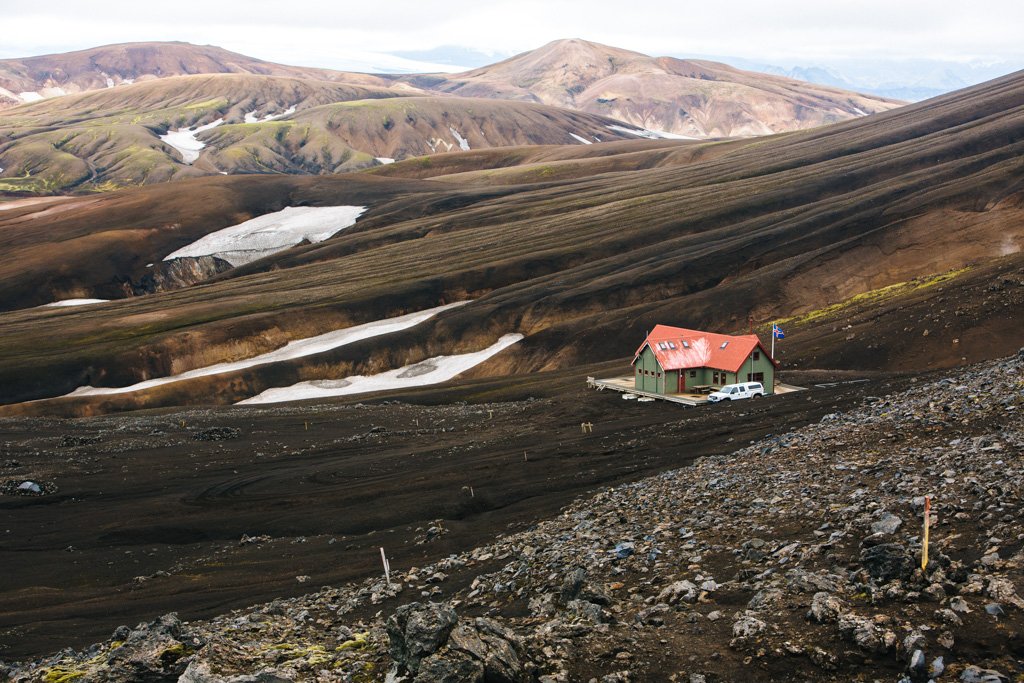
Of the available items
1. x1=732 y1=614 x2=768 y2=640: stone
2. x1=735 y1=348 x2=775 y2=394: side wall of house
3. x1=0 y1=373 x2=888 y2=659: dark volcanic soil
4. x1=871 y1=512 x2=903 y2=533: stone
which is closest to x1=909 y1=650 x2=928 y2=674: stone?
x1=732 y1=614 x2=768 y2=640: stone

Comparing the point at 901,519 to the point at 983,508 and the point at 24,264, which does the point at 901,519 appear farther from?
the point at 24,264

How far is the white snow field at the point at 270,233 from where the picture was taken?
6796 inches

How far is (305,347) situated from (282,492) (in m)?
66.3

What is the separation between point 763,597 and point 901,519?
15.5 ft

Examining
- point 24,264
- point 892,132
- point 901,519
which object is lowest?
point 24,264

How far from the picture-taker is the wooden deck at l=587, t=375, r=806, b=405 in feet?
184

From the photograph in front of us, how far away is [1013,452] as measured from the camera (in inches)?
885

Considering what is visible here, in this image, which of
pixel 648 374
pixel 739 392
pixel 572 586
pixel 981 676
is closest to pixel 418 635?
pixel 572 586

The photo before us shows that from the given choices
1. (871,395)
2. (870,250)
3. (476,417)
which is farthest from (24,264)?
(871,395)

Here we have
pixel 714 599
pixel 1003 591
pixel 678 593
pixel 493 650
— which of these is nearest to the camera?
pixel 493 650

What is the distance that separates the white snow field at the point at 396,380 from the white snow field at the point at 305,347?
837 centimetres

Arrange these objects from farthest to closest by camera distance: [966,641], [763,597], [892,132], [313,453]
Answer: [892,132]
[313,453]
[763,597]
[966,641]

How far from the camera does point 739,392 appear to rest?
55000mm

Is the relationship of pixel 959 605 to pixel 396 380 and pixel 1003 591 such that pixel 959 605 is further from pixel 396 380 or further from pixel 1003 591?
pixel 396 380
